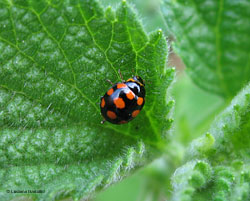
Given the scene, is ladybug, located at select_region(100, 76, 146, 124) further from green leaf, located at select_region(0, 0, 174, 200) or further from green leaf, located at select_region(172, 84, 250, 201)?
green leaf, located at select_region(172, 84, 250, 201)

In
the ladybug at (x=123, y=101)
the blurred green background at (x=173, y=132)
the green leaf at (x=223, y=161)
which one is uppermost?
the ladybug at (x=123, y=101)

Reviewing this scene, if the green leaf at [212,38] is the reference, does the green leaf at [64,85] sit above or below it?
above

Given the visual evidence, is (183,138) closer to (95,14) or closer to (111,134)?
(111,134)

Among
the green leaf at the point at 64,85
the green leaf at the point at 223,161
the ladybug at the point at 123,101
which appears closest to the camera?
the green leaf at the point at 223,161

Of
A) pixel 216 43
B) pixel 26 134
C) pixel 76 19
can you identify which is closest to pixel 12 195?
pixel 26 134

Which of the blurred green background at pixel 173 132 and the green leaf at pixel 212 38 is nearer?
the green leaf at pixel 212 38

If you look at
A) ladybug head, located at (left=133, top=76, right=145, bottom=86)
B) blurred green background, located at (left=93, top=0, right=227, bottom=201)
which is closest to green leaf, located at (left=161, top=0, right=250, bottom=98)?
blurred green background, located at (left=93, top=0, right=227, bottom=201)

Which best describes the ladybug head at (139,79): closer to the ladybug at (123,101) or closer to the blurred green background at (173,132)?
the ladybug at (123,101)

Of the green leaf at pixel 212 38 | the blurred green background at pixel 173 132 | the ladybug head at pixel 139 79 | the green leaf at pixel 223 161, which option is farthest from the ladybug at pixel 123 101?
the green leaf at pixel 212 38
